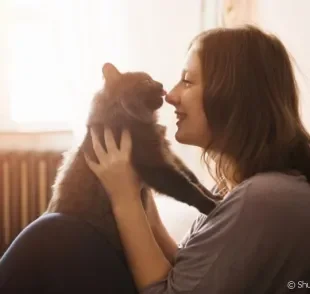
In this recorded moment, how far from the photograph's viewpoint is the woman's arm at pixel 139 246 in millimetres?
1000

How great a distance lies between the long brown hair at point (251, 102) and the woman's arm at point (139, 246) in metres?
0.24

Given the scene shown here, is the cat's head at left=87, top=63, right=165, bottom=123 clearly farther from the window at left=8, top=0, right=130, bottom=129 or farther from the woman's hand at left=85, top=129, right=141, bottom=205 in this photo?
the window at left=8, top=0, right=130, bottom=129

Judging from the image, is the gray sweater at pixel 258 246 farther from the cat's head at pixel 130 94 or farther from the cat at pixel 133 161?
the cat's head at pixel 130 94

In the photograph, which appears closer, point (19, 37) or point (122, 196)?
point (122, 196)

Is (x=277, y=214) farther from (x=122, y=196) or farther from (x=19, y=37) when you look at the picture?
(x=19, y=37)

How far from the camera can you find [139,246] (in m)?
1.02

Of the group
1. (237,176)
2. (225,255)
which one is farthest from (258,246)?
(237,176)

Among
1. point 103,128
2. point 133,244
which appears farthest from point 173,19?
point 133,244

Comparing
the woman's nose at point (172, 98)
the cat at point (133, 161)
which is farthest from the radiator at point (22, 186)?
the woman's nose at point (172, 98)

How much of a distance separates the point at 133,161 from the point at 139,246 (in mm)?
294

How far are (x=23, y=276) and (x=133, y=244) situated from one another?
0.23 metres

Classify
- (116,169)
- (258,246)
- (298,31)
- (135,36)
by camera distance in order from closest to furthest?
(258,246)
(116,169)
(298,31)
(135,36)

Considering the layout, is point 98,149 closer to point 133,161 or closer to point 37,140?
point 133,161

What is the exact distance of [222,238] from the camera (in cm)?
93
